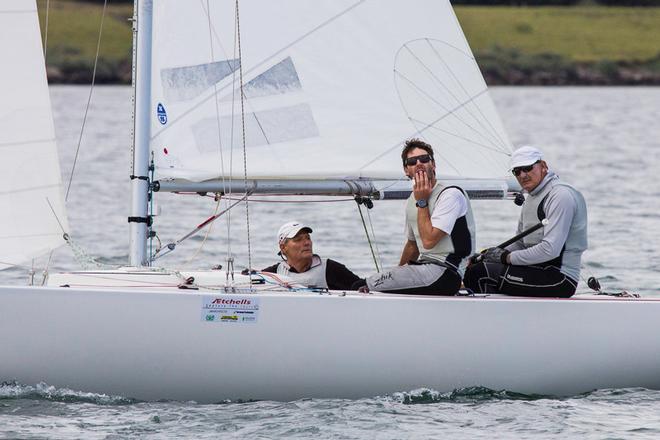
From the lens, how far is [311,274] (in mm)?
8148

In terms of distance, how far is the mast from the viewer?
27.5 feet

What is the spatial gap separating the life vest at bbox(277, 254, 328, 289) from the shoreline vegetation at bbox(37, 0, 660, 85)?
191 ft

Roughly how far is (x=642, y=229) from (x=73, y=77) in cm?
5253

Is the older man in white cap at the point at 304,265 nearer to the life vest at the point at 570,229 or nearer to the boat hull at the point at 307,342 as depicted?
the boat hull at the point at 307,342

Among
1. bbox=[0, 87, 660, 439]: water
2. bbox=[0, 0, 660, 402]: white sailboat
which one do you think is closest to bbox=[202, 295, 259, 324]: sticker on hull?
bbox=[0, 0, 660, 402]: white sailboat

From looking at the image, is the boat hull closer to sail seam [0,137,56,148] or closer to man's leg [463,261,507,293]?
man's leg [463,261,507,293]

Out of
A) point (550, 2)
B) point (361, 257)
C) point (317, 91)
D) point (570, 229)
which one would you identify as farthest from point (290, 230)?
point (550, 2)

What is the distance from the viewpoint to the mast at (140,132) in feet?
27.5

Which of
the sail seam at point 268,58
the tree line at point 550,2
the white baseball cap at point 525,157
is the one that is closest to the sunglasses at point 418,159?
the white baseball cap at point 525,157

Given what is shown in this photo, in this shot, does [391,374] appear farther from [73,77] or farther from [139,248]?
[73,77]

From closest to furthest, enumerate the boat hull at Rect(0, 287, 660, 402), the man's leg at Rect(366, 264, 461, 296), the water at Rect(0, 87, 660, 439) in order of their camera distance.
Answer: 1. the water at Rect(0, 87, 660, 439)
2. the boat hull at Rect(0, 287, 660, 402)
3. the man's leg at Rect(366, 264, 461, 296)

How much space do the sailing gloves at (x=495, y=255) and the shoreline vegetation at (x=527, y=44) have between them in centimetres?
5860

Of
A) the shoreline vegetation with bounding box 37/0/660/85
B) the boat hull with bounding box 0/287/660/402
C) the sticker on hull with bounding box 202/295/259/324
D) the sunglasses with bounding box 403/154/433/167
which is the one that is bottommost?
the boat hull with bounding box 0/287/660/402

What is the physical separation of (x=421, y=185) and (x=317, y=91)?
1.53 meters
